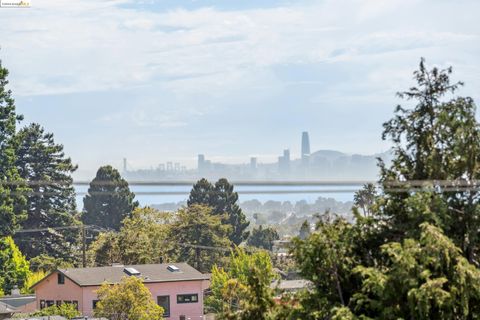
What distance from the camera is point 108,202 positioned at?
13175 centimetres

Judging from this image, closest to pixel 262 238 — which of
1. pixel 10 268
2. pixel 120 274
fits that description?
pixel 10 268

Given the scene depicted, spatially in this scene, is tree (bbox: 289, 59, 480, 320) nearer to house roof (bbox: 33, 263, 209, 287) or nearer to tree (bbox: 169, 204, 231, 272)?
house roof (bbox: 33, 263, 209, 287)

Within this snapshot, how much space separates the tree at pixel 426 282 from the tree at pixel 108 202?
107026mm

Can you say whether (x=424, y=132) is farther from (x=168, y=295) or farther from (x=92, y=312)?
(x=168, y=295)

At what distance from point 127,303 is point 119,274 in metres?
9.08

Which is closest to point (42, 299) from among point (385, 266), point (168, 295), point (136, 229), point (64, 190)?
point (168, 295)

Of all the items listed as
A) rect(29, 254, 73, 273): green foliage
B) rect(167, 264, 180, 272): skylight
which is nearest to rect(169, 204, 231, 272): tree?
rect(29, 254, 73, 273): green foliage

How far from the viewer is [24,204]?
340 ft

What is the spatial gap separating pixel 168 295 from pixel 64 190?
46.9 m

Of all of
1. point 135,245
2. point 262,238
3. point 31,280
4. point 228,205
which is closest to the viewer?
point 135,245

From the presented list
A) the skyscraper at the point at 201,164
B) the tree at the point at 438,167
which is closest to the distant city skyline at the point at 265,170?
the skyscraper at the point at 201,164

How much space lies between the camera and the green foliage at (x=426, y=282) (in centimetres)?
2152

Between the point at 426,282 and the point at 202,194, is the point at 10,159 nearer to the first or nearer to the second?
the point at 202,194

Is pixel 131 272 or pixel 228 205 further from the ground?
pixel 228 205
